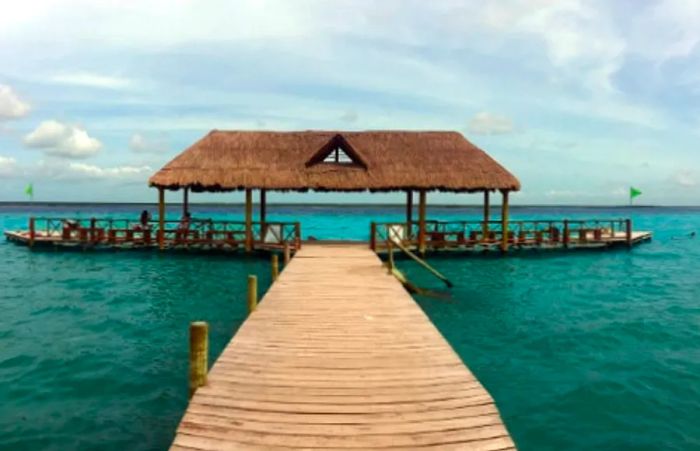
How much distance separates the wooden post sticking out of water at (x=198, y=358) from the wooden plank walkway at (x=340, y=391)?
146mm

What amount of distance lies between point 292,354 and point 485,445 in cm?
286

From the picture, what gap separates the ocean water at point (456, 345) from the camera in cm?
698

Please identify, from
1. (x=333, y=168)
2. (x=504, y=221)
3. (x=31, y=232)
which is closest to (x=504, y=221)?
(x=504, y=221)

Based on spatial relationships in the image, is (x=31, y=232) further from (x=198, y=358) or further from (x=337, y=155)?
(x=198, y=358)

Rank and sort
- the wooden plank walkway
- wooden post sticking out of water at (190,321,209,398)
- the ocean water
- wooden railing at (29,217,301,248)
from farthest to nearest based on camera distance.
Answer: wooden railing at (29,217,301,248), the ocean water, wooden post sticking out of water at (190,321,209,398), the wooden plank walkway

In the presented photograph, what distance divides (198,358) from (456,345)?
6.33 metres

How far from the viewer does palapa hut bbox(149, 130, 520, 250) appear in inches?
805

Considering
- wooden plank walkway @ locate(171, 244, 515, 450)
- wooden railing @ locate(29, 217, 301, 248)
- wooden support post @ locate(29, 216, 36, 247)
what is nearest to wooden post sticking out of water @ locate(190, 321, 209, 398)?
wooden plank walkway @ locate(171, 244, 515, 450)

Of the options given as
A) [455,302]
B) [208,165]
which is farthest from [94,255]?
[455,302]

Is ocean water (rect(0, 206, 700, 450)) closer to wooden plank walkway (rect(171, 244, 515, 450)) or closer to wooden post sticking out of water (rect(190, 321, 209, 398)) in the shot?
wooden plank walkway (rect(171, 244, 515, 450))

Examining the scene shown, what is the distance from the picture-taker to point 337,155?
21.2 meters

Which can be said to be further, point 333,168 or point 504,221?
point 504,221

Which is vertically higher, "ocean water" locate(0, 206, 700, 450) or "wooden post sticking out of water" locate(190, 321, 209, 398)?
"wooden post sticking out of water" locate(190, 321, 209, 398)

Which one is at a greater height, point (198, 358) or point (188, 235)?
point (188, 235)
